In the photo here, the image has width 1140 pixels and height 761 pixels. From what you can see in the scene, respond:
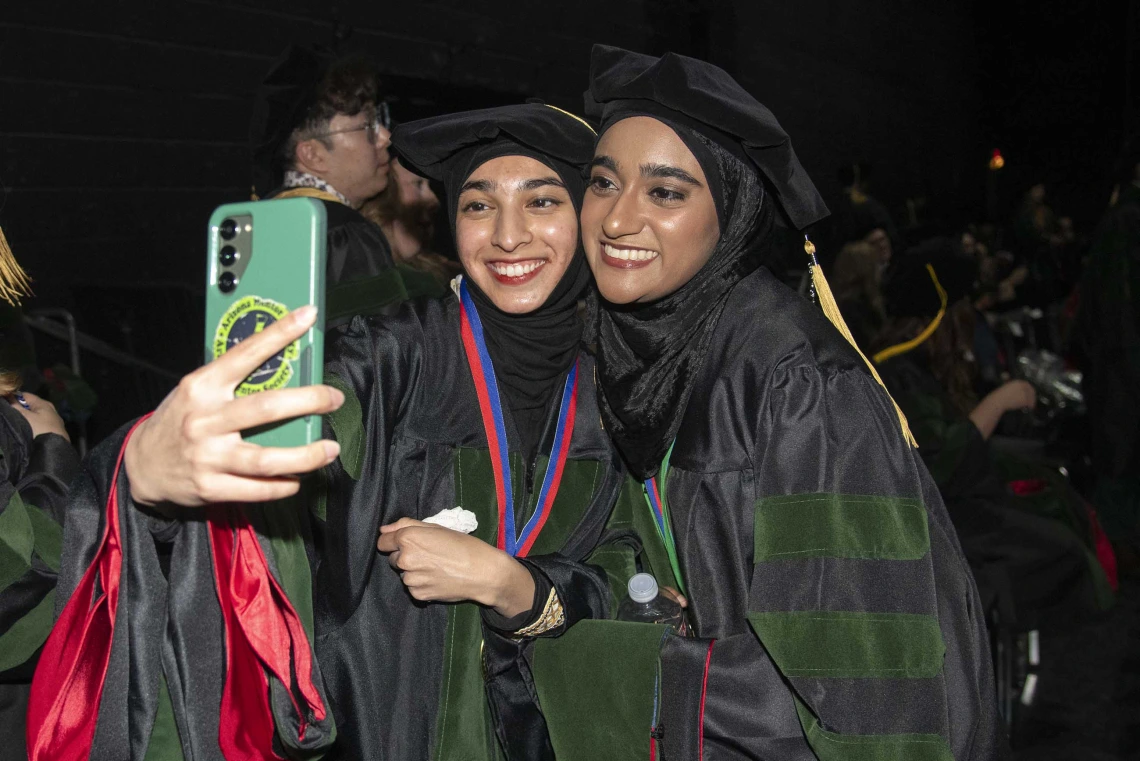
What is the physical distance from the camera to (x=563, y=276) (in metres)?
2.26

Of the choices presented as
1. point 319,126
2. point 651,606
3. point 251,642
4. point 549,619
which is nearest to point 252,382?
point 251,642

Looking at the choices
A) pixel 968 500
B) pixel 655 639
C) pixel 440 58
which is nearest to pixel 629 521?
pixel 655 639

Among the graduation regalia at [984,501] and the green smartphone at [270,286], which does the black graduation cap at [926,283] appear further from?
the green smartphone at [270,286]

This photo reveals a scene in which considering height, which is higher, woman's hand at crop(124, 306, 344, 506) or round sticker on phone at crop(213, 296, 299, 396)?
round sticker on phone at crop(213, 296, 299, 396)

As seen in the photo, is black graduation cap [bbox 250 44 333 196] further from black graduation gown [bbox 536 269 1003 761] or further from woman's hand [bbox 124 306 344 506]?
woman's hand [bbox 124 306 344 506]

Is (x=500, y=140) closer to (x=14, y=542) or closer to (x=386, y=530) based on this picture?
(x=386, y=530)

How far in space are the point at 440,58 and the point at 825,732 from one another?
5.82 m

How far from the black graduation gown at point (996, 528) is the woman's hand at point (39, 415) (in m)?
3.22

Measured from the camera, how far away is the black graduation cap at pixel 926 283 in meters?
4.58

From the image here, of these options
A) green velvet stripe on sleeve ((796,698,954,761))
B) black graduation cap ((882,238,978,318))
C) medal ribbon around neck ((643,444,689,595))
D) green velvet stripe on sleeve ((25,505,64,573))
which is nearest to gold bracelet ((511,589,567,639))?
medal ribbon around neck ((643,444,689,595))

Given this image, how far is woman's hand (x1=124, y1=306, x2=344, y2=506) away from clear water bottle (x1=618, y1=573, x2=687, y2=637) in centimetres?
89

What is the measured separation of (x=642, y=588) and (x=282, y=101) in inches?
98.7

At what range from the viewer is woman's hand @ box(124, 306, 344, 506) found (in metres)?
1.18

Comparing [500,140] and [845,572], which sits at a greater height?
[500,140]
